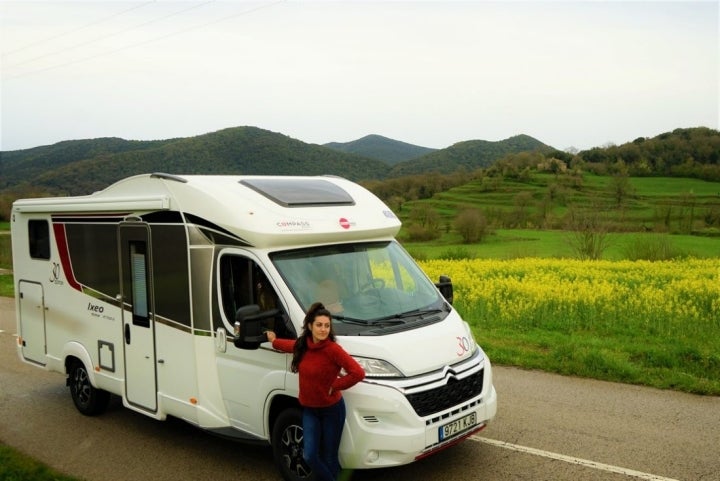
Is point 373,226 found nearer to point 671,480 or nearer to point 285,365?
point 285,365

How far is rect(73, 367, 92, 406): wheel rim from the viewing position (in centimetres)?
835

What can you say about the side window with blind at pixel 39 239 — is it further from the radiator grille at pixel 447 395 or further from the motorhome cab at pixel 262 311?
the radiator grille at pixel 447 395

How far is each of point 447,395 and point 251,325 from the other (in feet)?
5.91

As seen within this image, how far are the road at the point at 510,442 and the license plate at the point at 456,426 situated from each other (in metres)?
0.62

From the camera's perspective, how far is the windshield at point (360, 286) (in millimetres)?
5820

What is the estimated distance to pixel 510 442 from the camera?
684 centimetres

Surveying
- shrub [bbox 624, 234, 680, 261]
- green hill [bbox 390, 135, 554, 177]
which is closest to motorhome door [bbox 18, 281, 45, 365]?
shrub [bbox 624, 234, 680, 261]

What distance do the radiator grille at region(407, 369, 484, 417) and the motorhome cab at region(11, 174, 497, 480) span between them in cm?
1

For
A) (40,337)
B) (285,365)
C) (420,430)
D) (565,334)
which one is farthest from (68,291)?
(565,334)

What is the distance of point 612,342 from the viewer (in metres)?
11.1

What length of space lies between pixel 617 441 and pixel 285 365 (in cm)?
375

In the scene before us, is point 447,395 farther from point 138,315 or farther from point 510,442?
point 138,315

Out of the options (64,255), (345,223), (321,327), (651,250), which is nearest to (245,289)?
(345,223)

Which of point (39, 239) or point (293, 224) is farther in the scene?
point (39, 239)
